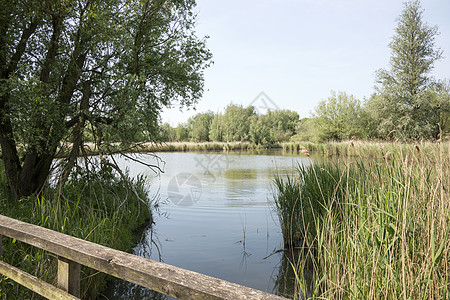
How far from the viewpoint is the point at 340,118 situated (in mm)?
45156

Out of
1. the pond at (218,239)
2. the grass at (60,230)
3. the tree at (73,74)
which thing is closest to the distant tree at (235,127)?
the pond at (218,239)

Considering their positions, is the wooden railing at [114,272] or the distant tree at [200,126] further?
the distant tree at [200,126]

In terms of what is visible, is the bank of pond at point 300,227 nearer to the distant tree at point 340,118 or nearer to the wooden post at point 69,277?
the wooden post at point 69,277

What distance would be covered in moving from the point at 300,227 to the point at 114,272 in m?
5.08

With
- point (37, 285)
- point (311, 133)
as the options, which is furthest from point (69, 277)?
point (311, 133)

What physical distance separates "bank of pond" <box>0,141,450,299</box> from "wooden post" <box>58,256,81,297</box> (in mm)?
1520

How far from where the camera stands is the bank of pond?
2.58 m

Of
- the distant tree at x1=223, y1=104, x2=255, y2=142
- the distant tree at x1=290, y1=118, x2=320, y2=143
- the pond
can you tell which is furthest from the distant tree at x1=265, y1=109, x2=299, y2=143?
the pond

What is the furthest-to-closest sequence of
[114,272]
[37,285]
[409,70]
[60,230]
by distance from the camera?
[409,70], [60,230], [37,285], [114,272]

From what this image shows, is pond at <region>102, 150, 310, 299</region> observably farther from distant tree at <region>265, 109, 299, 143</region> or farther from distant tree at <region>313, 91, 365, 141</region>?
distant tree at <region>265, 109, 299, 143</region>

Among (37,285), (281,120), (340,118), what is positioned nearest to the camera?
(37,285)

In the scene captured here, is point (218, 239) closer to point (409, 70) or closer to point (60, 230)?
point (60, 230)

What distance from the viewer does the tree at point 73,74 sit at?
6227mm

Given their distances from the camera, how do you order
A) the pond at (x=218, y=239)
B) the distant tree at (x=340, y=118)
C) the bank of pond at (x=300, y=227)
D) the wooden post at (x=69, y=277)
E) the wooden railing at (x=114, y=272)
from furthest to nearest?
1. the distant tree at (x=340, y=118)
2. the pond at (x=218, y=239)
3. the bank of pond at (x=300, y=227)
4. the wooden post at (x=69, y=277)
5. the wooden railing at (x=114, y=272)
